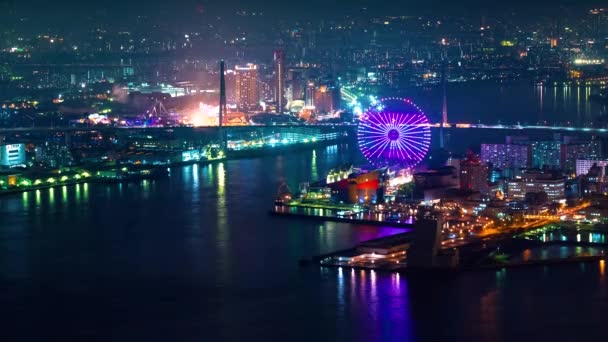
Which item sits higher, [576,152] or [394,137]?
[394,137]

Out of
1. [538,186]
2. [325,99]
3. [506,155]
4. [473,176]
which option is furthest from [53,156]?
[538,186]

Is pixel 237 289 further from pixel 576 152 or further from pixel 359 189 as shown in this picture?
pixel 576 152

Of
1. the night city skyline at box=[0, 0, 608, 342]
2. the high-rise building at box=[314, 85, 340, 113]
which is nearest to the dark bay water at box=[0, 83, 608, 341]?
the night city skyline at box=[0, 0, 608, 342]

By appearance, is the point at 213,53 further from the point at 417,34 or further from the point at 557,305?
the point at 557,305

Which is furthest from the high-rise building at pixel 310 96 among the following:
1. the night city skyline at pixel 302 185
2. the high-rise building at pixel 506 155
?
the high-rise building at pixel 506 155

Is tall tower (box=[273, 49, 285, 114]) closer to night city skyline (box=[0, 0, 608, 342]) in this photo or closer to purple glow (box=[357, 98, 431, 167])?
night city skyline (box=[0, 0, 608, 342])
